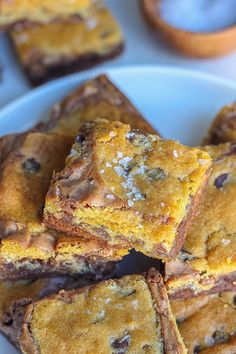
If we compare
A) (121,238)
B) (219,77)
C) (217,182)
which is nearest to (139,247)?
(121,238)

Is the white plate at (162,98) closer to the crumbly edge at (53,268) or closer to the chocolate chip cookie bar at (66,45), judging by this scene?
the chocolate chip cookie bar at (66,45)

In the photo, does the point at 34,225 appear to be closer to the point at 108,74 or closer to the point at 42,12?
the point at 108,74

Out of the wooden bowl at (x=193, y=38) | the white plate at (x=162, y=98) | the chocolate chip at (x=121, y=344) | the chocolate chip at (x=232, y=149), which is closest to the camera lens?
the chocolate chip at (x=121, y=344)

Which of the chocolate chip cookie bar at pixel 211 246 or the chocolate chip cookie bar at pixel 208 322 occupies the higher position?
the chocolate chip cookie bar at pixel 211 246

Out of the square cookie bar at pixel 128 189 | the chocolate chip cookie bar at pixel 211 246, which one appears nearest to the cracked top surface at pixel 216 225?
the chocolate chip cookie bar at pixel 211 246

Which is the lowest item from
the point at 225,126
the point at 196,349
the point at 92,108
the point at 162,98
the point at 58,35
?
the point at 196,349

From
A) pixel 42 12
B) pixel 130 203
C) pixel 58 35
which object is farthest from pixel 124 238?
pixel 42 12
